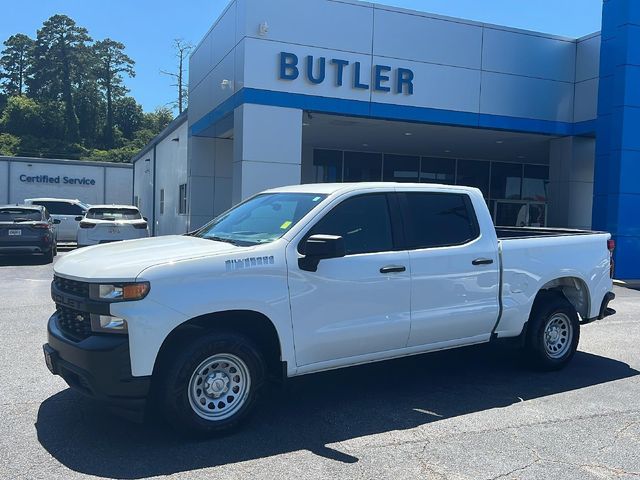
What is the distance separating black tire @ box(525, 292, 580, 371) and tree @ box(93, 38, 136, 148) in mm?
85375

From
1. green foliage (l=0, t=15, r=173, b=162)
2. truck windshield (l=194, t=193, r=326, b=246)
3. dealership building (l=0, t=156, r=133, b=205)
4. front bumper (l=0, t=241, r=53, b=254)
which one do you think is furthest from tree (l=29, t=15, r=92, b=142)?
truck windshield (l=194, t=193, r=326, b=246)

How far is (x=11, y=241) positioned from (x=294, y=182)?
7920 mm

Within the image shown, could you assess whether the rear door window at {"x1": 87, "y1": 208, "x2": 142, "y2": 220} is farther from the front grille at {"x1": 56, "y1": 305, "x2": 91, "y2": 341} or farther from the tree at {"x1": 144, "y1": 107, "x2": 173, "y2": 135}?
the tree at {"x1": 144, "y1": 107, "x2": 173, "y2": 135}

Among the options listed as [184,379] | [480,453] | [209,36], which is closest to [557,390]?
[480,453]

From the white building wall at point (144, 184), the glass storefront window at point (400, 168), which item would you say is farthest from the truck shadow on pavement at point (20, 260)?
the glass storefront window at point (400, 168)

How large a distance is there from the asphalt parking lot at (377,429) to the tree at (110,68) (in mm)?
85170

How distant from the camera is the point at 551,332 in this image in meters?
6.62

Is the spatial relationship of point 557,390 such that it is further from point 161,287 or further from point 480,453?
point 161,287

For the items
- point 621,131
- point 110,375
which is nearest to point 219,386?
point 110,375

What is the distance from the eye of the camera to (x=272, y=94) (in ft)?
45.6

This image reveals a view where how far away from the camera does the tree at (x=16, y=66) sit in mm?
86438

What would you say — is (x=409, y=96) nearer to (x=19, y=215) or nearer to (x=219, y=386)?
(x=19, y=215)

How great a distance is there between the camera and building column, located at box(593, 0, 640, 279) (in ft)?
49.8

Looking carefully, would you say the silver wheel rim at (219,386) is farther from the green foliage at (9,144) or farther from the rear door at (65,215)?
the green foliage at (9,144)
